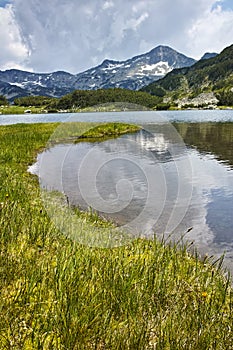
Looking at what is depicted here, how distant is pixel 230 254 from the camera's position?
385 inches

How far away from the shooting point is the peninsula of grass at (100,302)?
4480 millimetres

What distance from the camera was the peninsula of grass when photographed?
14.7 ft

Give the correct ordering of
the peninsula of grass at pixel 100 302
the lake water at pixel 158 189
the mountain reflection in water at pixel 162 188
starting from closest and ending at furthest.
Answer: the peninsula of grass at pixel 100 302
the lake water at pixel 158 189
the mountain reflection in water at pixel 162 188

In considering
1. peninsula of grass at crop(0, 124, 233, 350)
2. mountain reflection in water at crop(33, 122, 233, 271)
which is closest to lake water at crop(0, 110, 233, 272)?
mountain reflection in water at crop(33, 122, 233, 271)

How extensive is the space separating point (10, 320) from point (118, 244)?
4.59 m

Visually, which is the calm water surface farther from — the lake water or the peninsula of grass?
the peninsula of grass

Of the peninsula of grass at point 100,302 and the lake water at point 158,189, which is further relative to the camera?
the lake water at point 158,189

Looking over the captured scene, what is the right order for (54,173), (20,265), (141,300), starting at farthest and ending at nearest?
1. (54,173)
2. (20,265)
3. (141,300)

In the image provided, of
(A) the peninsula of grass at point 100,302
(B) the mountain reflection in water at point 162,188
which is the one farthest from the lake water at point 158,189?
(A) the peninsula of grass at point 100,302

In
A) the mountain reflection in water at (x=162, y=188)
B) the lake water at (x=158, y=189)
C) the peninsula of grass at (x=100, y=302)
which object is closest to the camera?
the peninsula of grass at (x=100, y=302)

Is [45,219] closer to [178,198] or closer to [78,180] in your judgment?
[178,198]

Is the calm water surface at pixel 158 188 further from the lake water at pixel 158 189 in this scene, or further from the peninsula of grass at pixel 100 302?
the peninsula of grass at pixel 100 302

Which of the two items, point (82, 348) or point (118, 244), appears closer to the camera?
point (82, 348)

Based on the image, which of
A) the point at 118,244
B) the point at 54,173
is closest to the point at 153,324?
the point at 118,244
